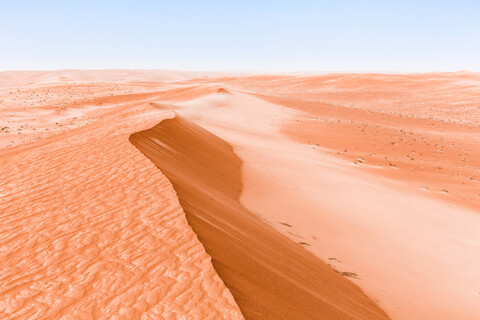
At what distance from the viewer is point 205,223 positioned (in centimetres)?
522

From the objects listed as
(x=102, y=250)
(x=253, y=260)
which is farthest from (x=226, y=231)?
(x=102, y=250)

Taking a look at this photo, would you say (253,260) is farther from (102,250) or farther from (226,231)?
(102,250)

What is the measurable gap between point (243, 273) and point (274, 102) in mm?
33250

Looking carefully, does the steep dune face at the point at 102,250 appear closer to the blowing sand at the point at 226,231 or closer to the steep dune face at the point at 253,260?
the blowing sand at the point at 226,231

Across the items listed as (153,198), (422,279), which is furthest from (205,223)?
(422,279)

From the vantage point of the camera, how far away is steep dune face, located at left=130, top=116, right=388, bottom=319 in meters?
3.81

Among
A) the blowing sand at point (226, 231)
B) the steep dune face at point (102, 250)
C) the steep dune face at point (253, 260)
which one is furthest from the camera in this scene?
the steep dune face at point (253, 260)

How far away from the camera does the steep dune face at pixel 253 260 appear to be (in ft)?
12.5

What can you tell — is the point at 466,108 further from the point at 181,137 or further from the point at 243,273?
the point at 243,273

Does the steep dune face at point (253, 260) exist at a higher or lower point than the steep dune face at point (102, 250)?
lower

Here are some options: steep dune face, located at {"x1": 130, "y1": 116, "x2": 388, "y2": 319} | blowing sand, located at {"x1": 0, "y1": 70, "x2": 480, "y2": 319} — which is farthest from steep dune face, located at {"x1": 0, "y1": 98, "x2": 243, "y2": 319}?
steep dune face, located at {"x1": 130, "y1": 116, "x2": 388, "y2": 319}

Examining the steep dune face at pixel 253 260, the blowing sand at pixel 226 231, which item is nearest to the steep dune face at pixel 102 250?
the blowing sand at pixel 226 231

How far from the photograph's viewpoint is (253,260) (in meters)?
4.55

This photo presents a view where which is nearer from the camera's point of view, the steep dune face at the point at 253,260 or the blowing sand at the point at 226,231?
the blowing sand at the point at 226,231
